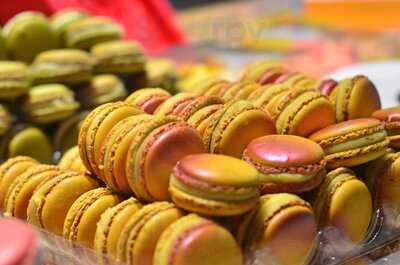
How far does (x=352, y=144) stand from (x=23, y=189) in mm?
422

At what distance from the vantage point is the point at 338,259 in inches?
31.3

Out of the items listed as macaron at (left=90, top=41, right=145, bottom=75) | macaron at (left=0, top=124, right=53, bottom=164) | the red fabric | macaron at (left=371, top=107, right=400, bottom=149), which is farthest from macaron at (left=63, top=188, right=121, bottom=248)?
the red fabric

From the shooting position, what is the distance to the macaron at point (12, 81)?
1.28 metres

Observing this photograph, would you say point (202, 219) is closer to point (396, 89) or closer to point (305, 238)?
point (305, 238)

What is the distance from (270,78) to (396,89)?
623mm

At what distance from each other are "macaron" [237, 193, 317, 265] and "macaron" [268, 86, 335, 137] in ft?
0.46

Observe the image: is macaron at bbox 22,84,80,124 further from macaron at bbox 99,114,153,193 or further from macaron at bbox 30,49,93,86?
macaron at bbox 99,114,153,193

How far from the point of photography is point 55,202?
0.84m

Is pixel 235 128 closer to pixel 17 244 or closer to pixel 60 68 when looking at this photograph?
pixel 17 244

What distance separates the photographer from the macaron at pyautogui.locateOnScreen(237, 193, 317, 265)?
2.32ft

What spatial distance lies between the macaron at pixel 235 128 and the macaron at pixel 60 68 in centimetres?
63

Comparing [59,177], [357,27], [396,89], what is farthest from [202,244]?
[357,27]

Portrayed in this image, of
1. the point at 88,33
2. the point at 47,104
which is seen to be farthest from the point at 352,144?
the point at 88,33

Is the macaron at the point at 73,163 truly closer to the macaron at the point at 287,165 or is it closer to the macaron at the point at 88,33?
the macaron at the point at 287,165
